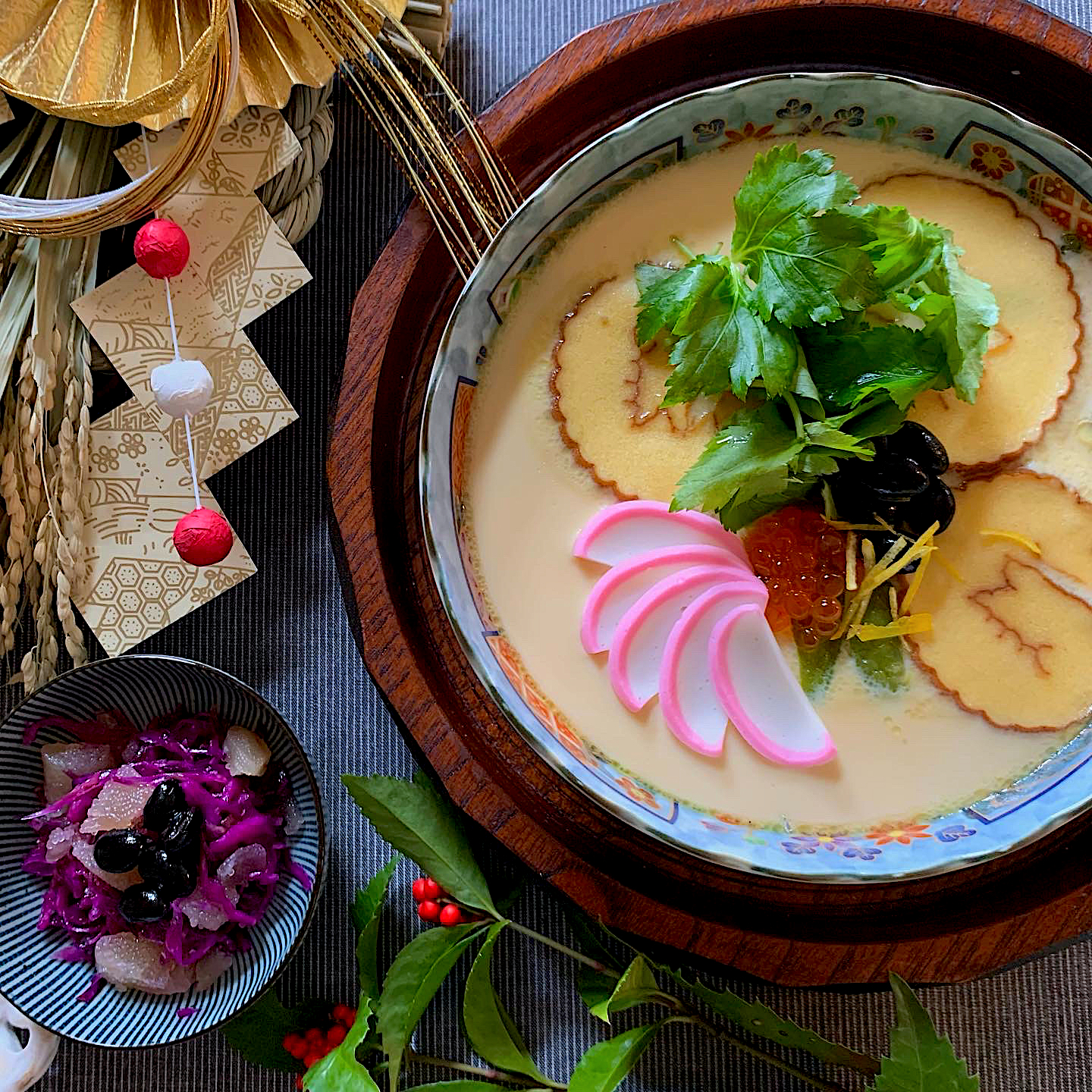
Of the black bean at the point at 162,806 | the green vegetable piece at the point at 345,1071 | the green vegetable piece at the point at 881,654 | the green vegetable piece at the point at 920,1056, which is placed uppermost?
the green vegetable piece at the point at 881,654

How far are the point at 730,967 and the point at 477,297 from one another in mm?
891

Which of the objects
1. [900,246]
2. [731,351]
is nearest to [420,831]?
[731,351]

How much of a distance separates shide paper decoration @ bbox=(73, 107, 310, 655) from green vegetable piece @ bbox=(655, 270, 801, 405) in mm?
560

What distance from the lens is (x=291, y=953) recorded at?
140cm

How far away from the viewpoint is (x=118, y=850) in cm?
137

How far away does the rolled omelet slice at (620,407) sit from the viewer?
1.41m

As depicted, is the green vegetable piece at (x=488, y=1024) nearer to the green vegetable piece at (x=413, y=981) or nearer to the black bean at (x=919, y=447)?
the green vegetable piece at (x=413, y=981)

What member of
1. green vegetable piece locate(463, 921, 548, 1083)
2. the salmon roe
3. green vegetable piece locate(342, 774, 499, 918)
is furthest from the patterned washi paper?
the salmon roe

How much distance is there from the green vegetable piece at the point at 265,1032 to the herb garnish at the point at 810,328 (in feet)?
2.88

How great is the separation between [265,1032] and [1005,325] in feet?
4.41

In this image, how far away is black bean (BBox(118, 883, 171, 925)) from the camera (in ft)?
4.54

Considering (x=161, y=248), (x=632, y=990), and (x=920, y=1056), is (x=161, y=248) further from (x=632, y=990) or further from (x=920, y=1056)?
(x=920, y=1056)

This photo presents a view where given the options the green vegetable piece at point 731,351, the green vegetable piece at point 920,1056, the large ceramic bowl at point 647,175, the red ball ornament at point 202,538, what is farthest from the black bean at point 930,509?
the red ball ornament at point 202,538

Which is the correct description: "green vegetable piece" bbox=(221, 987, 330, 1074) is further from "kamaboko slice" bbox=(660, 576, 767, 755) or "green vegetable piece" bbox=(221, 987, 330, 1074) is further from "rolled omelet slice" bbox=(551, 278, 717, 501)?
"rolled omelet slice" bbox=(551, 278, 717, 501)
